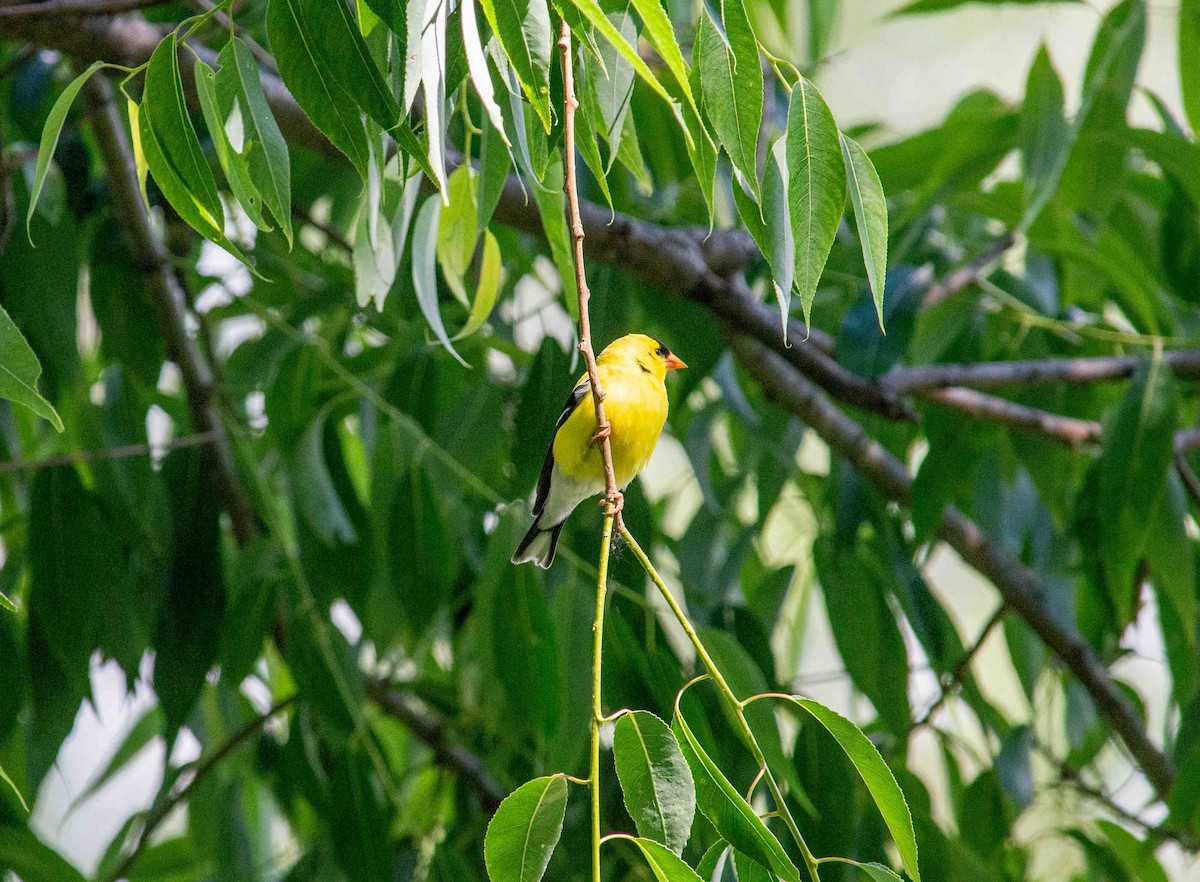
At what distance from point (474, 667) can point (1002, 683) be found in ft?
15.8

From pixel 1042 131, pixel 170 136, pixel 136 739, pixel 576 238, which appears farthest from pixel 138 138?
pixel 136 739

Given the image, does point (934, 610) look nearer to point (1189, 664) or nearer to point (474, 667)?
point (1189, 664)

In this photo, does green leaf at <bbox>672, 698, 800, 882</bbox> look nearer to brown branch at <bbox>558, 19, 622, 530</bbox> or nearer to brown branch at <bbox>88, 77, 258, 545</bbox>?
brown branch at <bbox>558, 19, 622, 530</bbox>

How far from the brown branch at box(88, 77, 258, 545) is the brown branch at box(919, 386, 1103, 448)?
1550 mm

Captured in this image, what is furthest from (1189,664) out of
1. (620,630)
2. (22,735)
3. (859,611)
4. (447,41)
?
(22,735)

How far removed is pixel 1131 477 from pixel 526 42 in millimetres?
1772

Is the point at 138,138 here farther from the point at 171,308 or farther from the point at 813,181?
the point at 171,308

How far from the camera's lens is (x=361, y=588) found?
2625 millimetres

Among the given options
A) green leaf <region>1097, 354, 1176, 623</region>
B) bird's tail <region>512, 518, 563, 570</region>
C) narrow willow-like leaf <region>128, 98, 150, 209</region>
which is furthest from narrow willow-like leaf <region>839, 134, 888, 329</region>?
green leaf <region>1097, 354, 1176, 623</region>

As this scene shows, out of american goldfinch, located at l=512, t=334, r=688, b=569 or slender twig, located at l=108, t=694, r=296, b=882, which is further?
slender twig, located at l=108, t=694, r=296, b=882

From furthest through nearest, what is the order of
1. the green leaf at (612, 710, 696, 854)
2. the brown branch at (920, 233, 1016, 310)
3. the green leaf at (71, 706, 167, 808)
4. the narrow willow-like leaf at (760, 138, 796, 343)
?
the green leaf at (71, 706, 167, 808), the brown branch at (920, 233, 1016, 310), the narrow willow-like leaf at (760, 138, 796, 343), the green leaf at (612, 710, 696, 854)

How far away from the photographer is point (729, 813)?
3.96ft

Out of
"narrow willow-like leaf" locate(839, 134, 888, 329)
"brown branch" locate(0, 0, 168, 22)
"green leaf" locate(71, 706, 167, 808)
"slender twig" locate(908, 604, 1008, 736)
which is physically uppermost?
"narrow willow-like leaf" locate(839, 134, 888, 329)

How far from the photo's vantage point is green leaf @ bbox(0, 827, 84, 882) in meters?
2.22
